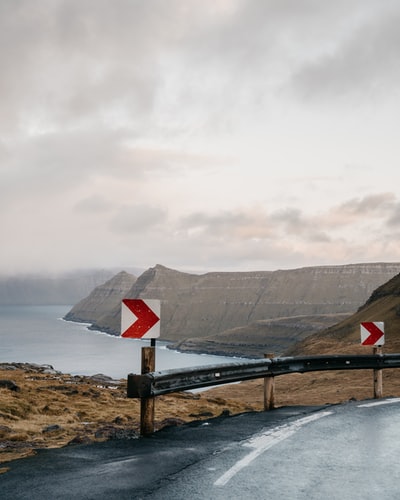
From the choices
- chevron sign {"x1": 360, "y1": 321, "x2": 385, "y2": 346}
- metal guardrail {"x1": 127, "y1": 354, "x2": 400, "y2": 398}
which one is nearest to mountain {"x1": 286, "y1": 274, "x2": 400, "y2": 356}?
chevron sign {"x1": 360, "y1": 321, "x2": 385, "y2": 346}

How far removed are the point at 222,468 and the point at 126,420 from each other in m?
6.90

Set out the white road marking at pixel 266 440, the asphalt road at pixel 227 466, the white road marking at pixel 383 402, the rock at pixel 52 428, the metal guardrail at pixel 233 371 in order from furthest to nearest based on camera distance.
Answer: the white road marking at pixel 383 402
the rock at pixel 52 428
the metal guardrail at pixel 233 371
the white road marking at pixel 266 440
the asphalt road at pixel 227 466

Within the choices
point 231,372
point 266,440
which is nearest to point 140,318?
point 231,372

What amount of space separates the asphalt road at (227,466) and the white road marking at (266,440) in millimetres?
13

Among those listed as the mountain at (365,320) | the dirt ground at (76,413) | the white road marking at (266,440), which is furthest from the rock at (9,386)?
the mountain at (365,320)

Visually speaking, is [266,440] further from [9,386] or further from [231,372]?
[9,386]

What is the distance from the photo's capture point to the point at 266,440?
8.35 metres

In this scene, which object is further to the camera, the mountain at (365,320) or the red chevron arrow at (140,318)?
the mountain at (365,320)

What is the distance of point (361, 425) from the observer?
979 cm

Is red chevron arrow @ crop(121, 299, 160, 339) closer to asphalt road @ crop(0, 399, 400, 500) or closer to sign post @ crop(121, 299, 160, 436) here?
sign post @ crop(121, 299, 160, 436)

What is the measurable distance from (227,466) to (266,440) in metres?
1.87

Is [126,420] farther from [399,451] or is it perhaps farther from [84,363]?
[84,363]

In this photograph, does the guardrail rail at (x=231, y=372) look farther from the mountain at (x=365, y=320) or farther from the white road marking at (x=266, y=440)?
the mountain at (x=365, y=320)

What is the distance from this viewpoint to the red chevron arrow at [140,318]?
9.56 m
